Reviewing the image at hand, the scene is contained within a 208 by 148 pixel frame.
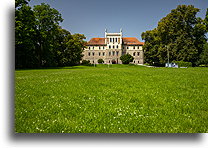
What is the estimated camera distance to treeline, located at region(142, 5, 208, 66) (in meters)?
17.6

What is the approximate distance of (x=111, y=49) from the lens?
64.5 meters

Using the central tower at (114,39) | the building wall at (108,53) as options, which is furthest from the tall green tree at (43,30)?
the central tower at (114,39)

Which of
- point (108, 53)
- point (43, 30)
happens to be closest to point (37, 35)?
point (43, 30)

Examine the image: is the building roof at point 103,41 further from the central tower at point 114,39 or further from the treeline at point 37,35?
the treeline at point 37,35

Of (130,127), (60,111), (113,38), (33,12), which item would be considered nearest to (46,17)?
(33,12)

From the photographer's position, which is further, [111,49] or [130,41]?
[130,41]

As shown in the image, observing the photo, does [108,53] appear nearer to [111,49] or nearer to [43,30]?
[111,49]

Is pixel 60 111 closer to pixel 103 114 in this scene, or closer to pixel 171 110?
pixel 103 114

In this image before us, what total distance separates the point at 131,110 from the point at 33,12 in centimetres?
2618

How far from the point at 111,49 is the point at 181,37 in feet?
142

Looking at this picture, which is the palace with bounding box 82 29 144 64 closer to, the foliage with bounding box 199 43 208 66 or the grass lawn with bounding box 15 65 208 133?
the foliage with bounding box 199 43 208 66

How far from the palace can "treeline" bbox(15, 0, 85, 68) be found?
24894 mm

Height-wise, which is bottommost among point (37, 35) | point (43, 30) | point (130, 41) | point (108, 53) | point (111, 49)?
point (37, 35)

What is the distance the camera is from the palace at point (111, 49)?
64.2 m
